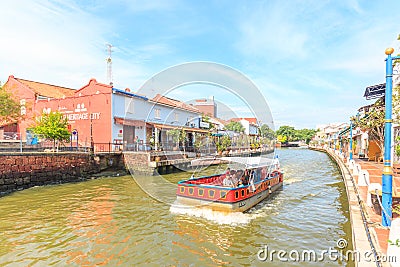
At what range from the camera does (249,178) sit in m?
10.6

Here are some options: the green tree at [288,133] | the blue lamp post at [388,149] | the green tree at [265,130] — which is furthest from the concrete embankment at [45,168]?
the green tree at [288,133]

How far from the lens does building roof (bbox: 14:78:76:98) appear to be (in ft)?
90.5

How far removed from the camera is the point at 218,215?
29.8 feet

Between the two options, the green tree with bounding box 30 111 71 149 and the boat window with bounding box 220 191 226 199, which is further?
the green tree with bounding box 30 111 71 149

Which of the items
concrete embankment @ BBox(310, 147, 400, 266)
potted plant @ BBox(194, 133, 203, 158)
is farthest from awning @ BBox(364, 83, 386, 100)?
potted plant @ BBox(194, 133, 203, 158)

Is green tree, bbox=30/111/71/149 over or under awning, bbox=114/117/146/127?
under

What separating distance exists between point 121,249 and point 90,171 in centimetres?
1314

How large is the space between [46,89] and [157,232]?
27.9 meters

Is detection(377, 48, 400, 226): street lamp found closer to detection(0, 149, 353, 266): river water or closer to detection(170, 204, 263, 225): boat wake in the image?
detection(0, 149, 353, 266): river water

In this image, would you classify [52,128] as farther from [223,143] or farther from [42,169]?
[223,143]

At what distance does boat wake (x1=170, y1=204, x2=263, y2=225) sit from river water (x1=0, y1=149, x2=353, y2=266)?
4 centimetres

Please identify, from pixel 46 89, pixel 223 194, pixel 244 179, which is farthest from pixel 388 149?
pixel 46 89

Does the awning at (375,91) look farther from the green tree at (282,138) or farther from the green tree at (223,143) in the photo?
the green tree at (282,138)

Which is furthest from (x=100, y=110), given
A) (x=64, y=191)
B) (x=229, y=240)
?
(x=229, y=240)
